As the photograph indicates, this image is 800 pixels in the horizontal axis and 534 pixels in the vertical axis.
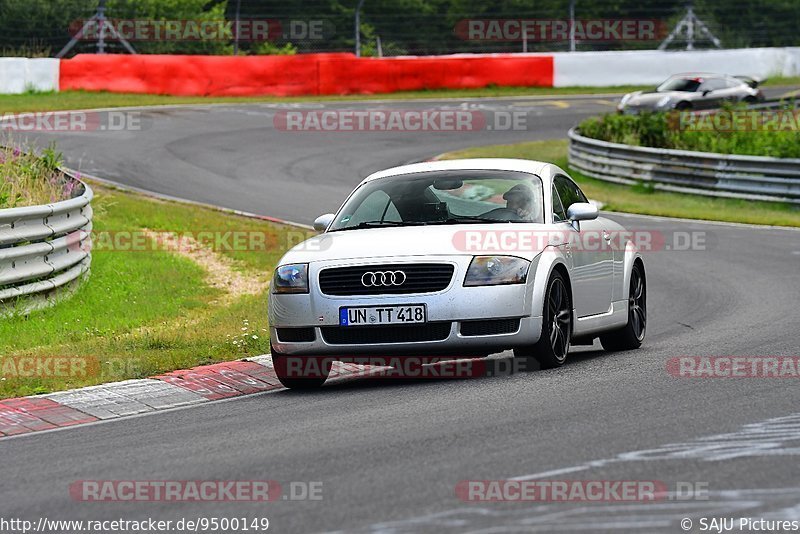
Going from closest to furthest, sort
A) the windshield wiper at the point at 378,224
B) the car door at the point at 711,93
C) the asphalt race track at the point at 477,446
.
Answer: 1. the asphalt race track at the point at 477,446
2. the windshield wiper at the point at 378,224
3. the car door at the point at 711,93

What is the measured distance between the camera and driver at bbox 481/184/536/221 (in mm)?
10188

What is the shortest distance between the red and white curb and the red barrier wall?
1195 inches

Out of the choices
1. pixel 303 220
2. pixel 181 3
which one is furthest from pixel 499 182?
pixel 181 3

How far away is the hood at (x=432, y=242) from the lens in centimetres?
937

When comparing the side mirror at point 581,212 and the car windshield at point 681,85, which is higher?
the side mirror at point 581,212

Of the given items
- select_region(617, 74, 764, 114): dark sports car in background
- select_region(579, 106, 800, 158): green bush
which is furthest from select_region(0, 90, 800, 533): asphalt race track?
select_region(617, 74, 764, 114): dark sports car in background

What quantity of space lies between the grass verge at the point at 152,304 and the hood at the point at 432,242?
1.41 meters

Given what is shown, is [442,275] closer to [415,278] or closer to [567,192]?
[415,278]

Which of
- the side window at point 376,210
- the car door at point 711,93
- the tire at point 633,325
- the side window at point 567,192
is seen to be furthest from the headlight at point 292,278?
the car door at point 711,93

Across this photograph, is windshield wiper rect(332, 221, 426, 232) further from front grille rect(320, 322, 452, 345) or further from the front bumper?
front grille rect(320, 322, 452, 345)

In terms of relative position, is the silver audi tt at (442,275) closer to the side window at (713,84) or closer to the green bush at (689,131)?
the green bush at (689,131)

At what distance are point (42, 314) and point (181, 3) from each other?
1841 inches

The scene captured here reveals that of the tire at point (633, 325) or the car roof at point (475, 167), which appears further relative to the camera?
the tire at point (633, 325)

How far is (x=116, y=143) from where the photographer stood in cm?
3070
